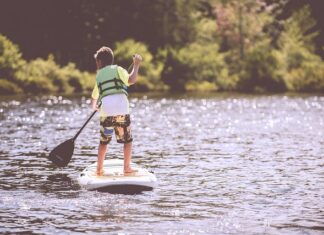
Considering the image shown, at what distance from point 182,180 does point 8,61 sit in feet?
142

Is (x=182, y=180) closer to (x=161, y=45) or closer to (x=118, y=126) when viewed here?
(x=118, y=126)

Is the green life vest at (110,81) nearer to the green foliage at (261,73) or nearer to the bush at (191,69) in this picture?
the bush at (191,69)

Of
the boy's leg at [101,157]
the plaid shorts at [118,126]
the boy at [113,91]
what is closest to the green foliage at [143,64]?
the boy's leg at [101,157]

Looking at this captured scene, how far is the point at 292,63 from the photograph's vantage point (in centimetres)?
6925

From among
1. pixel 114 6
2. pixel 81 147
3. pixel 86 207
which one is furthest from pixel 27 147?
pixel 114 6

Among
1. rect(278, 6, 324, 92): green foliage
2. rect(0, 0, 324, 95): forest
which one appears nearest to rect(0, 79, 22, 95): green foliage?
rect(0, 0, 324, 95): forest

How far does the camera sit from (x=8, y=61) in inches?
2245

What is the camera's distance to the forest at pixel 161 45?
66125 millimetres

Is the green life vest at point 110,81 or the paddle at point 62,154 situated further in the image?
the paddle at point 62,154

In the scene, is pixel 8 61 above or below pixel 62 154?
above

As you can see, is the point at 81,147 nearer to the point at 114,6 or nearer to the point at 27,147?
the point at 27,147

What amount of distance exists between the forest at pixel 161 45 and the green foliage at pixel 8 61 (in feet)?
2.65

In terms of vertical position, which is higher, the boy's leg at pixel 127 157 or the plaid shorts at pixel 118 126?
the plaid shorts at pixel 118 126

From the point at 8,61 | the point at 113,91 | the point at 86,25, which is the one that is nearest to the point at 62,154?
the point at 113,91
